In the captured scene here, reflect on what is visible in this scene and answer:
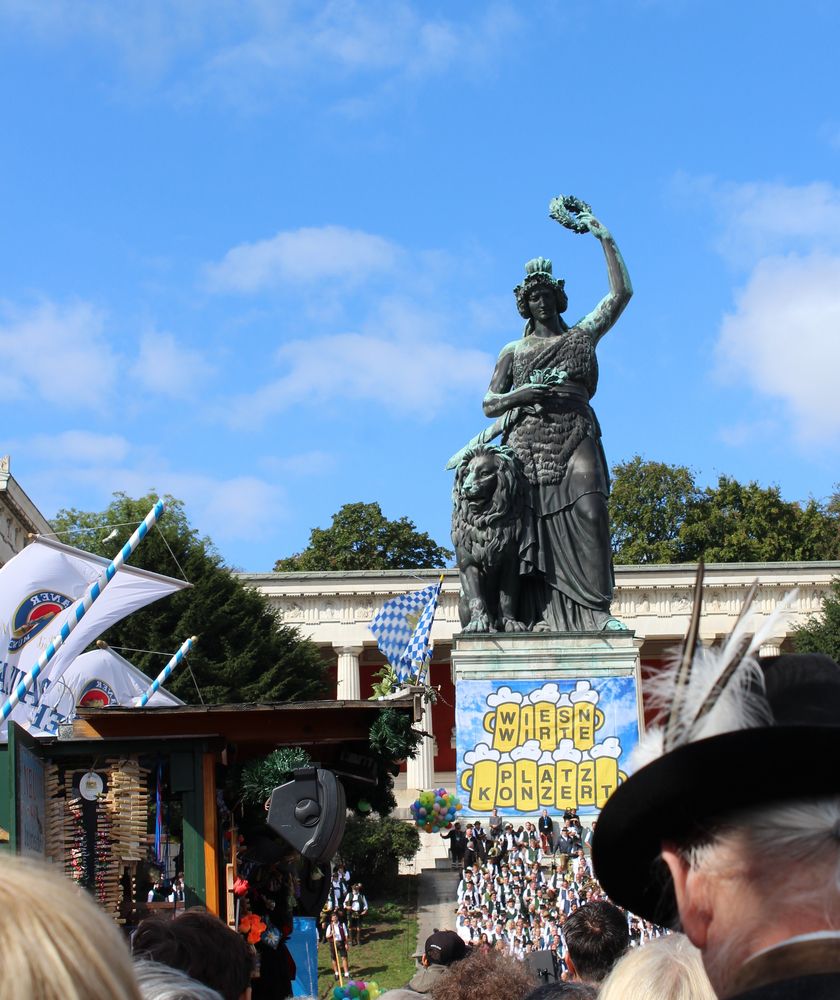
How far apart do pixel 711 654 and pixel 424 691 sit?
758cm

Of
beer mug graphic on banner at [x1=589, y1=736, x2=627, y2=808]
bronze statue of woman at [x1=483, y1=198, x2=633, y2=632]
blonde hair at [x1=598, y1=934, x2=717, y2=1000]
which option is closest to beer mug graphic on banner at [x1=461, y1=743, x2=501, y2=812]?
beer mug graphic on banner at [x1=589, y1=736, x2=627, y2=808]

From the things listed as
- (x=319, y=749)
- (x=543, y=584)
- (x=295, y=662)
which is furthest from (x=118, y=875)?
(x=295, y=662)

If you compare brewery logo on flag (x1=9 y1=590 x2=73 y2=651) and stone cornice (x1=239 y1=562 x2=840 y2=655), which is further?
stone cornice (x1=239 y1=562 x2=840 y2=655)

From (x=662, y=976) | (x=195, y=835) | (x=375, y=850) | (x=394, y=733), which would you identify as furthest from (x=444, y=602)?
(x=662, y=976)

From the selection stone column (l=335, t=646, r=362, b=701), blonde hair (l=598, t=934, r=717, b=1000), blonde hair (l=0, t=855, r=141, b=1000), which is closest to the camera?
blonde hair (l=0, t=855, r=141, b=1000)

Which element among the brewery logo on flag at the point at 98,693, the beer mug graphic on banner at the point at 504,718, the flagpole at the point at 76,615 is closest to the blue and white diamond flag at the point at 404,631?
the flagpole at the point at 76,615

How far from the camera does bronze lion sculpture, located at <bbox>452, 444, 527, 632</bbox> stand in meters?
19.2

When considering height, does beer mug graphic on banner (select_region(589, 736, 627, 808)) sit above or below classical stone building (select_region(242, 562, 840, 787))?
below

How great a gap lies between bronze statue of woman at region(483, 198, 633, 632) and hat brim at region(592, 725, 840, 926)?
1721 cm

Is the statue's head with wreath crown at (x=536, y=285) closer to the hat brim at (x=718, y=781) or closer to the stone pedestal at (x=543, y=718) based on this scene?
the stone pedestal at (x=543, y=718)

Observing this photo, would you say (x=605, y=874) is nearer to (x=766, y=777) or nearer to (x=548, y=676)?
(x=766, y=777)

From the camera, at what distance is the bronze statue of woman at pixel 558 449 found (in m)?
19.6

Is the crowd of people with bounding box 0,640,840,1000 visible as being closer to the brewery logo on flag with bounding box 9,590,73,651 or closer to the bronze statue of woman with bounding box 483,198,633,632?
the brewery logo on flag with bounding box 9,590,73,651

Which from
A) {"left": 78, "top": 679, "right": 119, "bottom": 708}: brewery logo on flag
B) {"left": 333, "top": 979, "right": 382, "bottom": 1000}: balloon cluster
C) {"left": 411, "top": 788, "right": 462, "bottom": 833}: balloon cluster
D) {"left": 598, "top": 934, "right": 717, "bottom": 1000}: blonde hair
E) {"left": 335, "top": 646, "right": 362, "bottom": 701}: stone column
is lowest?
{"left": 333, "top": 979, "right": 382, "bottom": 1000}: balloon cluster
